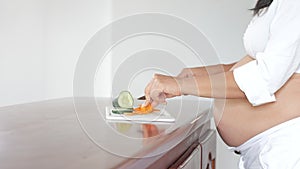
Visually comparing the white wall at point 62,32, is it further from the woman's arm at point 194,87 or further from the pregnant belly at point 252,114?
the woman's arm at point 194,87

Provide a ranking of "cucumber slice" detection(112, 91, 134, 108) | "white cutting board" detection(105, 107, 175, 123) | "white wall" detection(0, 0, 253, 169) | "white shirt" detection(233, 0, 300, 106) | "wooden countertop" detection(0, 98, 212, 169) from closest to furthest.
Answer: "wooden countertop" detection(0, 98, 212, 169) → "white shirt" detection(233, 0, 300, 106) → "white cutting board" detection(105, 107, 175, 123) → "cucumber slice" detection(112, 91, 134, 108) → "white wall" detection(0, 0, 253, 169)

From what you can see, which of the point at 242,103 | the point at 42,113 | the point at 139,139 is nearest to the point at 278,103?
the point at 242,103

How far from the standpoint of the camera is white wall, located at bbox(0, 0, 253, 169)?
8.01ft

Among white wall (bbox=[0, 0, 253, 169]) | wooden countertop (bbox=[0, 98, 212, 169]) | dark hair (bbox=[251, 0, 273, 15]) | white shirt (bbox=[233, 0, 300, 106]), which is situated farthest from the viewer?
white wall (bbox=[0, 0, 253, 169])

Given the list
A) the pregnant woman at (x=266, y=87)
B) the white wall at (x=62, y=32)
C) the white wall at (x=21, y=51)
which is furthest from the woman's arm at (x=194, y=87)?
the white wall at (x=21, y=51)

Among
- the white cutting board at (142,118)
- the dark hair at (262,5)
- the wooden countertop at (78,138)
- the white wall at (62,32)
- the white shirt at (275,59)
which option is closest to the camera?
the wooden countertop at (78,138)

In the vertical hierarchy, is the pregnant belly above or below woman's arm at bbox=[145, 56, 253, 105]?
below

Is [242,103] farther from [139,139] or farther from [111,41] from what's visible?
[111,41]

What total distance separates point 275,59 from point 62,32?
214 cm

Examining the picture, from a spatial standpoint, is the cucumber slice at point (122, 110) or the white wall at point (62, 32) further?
the white wall at point (62, 32)

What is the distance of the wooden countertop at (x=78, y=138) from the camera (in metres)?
0.60

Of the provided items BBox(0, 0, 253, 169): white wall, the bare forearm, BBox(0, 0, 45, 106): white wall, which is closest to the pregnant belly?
the bare forearm

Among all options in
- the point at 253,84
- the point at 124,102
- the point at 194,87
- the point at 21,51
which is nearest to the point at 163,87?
the point at 194,87

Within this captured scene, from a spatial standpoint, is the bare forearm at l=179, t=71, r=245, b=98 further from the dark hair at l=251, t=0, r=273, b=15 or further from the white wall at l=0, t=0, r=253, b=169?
the white wall at l=0, t=0, r=253, b=169
